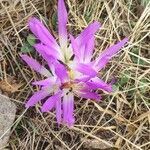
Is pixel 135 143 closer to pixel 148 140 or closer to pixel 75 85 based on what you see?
pixel 148 140

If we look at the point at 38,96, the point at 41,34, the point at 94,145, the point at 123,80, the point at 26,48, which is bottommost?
the point at 94,145

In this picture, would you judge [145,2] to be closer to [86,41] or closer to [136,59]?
[136,59]

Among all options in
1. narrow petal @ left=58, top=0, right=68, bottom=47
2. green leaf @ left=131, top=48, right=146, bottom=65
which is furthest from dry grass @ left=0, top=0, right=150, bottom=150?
narrow petal @ left=58, top=0, right=68, bottom=47

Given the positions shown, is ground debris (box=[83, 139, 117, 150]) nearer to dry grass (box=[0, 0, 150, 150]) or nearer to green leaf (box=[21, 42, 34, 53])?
dry grass (box=[0, 0, 150, 150])

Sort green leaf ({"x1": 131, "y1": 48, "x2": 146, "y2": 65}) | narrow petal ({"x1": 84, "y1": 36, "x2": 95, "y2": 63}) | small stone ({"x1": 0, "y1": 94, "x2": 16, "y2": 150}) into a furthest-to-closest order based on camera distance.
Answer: green leaf ({"x1": 131, "y1": 48, "x2": 146, "y2": 65}), small stone ({"x1": 0, "y1": 94, "x2": 16, "y2": 150}), narrow petal ({"x1": 84, "y1": 36, "x2": 95, "y2": 63})

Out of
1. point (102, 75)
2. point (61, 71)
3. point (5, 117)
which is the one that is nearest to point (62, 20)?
point (61, 71)
